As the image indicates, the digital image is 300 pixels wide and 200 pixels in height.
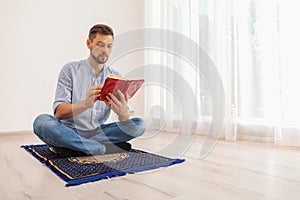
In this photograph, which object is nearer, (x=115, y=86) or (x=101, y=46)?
(x=115, y=86)

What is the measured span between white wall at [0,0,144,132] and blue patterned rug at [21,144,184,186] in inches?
42.2

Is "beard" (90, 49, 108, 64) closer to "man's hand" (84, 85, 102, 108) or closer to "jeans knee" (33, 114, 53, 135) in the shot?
"man's hand" (84, 85, 102, 108)

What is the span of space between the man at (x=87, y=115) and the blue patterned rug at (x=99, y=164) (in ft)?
0.18

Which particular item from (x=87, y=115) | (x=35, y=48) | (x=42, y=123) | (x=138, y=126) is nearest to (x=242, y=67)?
(x=138, y=126)

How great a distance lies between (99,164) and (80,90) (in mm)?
397

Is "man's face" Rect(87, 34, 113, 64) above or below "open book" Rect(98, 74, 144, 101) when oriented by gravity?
above

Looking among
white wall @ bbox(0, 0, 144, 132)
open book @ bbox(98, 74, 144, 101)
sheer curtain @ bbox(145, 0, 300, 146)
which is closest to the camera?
open book @ bbox(98, 74, 144, 101)

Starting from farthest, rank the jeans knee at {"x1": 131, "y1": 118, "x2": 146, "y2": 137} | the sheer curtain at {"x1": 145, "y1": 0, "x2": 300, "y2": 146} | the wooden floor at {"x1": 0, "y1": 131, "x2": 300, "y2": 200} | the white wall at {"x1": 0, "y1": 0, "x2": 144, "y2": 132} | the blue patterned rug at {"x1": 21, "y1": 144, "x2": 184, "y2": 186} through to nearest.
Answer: the white wall at {"x1": 0, "y1": 0, "x2": 144, "y2": 132}, the sheer curtain at {"x1": 145, "y1": 0, "x2": 300, "y2": 146}, the jeans knee at {"x1": 131, "y1": 118, "x2": 146, "y2": 137}, the blue patterned rug at {"x1": 21, "y1": 144, "x2": 184, "y2": 186}, the wooden floor at {"x1": 0, "y1": 131, "x2": 300, "y2": 200}

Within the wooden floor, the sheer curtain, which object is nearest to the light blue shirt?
the wooden floor

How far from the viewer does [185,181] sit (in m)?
0.93

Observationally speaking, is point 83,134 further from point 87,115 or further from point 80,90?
point 80,90

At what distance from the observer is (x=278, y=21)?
5.51 ft

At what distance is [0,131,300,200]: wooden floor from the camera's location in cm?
79

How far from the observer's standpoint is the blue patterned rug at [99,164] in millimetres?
963
